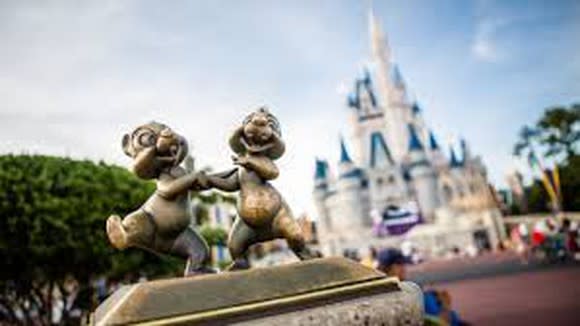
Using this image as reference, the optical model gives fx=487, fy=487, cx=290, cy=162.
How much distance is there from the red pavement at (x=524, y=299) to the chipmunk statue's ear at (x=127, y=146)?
27.3 feet

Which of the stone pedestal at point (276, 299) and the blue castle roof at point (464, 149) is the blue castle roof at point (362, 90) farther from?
the stone pedestal at point (276, 299)

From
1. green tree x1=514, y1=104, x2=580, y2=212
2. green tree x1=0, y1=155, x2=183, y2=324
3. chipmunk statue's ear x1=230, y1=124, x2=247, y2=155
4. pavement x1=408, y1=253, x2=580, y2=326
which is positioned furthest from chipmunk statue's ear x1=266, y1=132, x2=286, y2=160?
green tree x1=514, y1=104, x2=580, y2=212

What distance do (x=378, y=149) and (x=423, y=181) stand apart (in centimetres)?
1011

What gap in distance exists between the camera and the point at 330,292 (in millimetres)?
1561

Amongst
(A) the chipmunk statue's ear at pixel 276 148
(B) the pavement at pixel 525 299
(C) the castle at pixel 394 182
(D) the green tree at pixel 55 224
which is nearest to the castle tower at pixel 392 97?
(C) the castle at pixel 394 182

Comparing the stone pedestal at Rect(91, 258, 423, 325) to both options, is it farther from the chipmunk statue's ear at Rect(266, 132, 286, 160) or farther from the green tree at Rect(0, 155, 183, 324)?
the green tree at Rect(0, 155, 183, 324)

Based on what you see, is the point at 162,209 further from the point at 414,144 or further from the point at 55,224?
the point at 414,144

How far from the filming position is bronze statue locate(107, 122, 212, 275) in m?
1.80

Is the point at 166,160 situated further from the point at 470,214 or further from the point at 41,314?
the point at 470,214

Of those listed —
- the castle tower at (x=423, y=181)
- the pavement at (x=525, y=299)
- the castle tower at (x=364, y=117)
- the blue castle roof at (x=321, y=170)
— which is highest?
the castle tower at (x=364, y=117)

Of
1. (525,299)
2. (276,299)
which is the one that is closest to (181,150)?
(276,299)

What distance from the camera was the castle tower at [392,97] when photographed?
73.1 metres

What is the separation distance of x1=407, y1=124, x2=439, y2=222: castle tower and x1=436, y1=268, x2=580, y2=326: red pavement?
47361 mm

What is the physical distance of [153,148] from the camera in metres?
1.87
